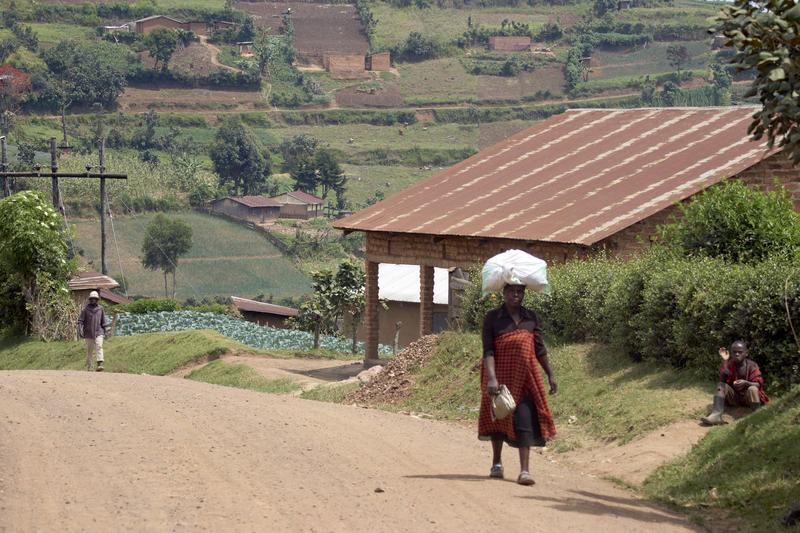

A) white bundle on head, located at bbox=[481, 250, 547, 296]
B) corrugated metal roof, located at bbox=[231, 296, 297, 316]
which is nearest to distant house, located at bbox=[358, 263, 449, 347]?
corrugated metal roof, located at bbox=[231, 296, 297, 316]

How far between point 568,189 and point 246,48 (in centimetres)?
11459

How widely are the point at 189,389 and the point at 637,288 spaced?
5780mm

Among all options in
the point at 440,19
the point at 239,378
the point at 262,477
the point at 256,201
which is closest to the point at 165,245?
the point at 256,201

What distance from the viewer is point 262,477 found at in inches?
416

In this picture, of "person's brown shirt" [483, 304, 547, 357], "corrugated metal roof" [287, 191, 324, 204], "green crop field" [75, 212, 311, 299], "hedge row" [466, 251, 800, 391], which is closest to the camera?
"person's brown shirt" [483, 304, 547, 357]

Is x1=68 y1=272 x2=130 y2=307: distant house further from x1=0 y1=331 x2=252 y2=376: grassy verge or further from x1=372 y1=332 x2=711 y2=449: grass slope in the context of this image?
x1=372 y1=332 x2=711 y2=449: grass slope

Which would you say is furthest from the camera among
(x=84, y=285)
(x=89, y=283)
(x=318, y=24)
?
(x=318, y=24)

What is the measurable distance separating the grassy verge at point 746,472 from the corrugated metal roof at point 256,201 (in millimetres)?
77648

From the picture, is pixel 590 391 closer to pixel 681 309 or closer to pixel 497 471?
pixel 681 309

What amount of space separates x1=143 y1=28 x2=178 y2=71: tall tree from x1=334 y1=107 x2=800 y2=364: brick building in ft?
→ 319

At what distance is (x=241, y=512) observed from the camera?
9320 millimetres

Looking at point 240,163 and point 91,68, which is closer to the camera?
point 240,163

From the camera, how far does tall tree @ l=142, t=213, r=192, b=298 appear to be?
3012 inches

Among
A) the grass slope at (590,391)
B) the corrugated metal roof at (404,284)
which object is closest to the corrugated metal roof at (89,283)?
the corrugated metal roof at (404,284)
